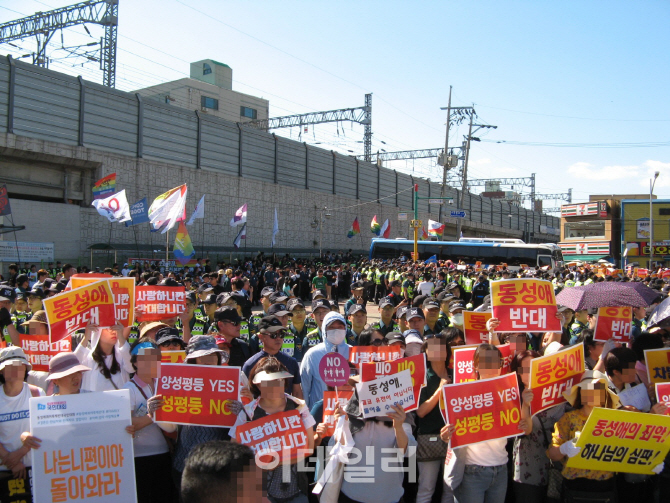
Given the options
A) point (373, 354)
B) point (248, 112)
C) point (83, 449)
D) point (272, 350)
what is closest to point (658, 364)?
point (373, 354)

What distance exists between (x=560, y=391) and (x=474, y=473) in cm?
94

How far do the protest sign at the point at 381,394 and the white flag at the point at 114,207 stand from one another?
15673mm

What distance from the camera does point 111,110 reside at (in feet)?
88.4

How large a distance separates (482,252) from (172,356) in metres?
28.8

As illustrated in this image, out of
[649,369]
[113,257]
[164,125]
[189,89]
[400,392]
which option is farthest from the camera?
[189,89]

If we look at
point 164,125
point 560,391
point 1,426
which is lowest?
point 1,426

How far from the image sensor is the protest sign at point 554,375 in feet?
13.0

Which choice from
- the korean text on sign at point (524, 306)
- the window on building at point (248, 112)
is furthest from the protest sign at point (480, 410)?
the window on building at point (248, 112)

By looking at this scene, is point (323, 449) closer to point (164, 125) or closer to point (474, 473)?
point (474, 473)

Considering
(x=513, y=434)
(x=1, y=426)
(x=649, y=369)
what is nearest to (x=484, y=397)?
(x=513, y=434)

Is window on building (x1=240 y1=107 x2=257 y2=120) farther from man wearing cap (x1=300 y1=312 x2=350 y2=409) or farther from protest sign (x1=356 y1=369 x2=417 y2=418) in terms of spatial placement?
protest sign (x1=356 y1=369 x2=417 y2=418)

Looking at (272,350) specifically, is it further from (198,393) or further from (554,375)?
(554,375)

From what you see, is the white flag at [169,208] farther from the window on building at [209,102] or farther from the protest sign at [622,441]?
the window on building at [209,102]

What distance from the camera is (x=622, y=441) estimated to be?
146 inches
